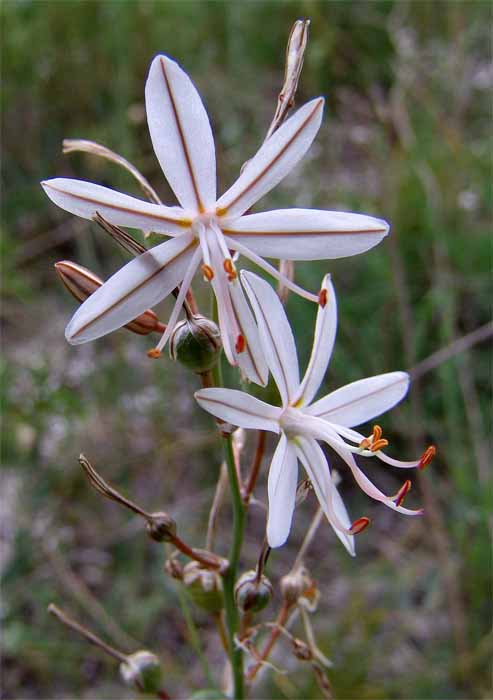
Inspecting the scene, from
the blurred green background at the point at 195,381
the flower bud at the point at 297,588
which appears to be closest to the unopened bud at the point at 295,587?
the flower bud at the point at 297,588

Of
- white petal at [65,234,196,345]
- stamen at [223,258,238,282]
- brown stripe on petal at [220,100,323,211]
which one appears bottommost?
white petal at [65,234,196,345]

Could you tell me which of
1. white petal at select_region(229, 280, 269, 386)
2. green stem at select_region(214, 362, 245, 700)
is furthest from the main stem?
white petal at select_region(229, 280, 269, 386)

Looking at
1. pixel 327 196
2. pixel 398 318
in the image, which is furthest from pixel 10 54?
pixel 398 318

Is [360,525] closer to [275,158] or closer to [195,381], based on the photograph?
[275,158]

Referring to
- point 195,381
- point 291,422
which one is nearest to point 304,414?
point 291,422

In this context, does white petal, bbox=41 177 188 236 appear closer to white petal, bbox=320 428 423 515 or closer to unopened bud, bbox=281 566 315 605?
white petal, bbox=320 428 423 515

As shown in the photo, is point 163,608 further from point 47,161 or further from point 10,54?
point 10,54

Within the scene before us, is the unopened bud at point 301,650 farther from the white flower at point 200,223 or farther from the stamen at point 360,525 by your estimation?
the white flower at point 200,223
